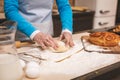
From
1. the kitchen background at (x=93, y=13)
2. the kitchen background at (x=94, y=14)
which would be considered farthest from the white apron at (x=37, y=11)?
the kitchen background at (x=93, y=13)

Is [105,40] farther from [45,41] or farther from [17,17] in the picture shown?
[17,17]

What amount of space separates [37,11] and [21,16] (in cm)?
18

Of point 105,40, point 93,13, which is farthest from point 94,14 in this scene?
point 105,40

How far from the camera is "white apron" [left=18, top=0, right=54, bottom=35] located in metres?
1.22

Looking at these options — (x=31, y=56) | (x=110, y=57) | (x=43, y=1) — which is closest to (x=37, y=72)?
(x=31, y=56)

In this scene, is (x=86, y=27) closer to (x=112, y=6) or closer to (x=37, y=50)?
(x=112, y=6)

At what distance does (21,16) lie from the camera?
3.57 feet

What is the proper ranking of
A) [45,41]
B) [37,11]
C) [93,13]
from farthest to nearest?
[93,13] < [37,11] < [45,41]

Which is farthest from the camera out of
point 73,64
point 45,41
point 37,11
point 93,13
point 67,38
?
point 93,13

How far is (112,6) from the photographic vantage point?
2451 mm

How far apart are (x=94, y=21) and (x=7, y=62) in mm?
1856

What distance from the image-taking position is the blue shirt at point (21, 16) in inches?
40.4

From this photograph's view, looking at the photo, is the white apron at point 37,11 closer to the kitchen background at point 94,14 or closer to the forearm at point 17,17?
the forearm at point 17,17

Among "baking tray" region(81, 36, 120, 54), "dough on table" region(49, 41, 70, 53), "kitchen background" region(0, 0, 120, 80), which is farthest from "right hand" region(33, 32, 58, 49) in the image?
"kitchen background" region(0, 0, 120, 80)
